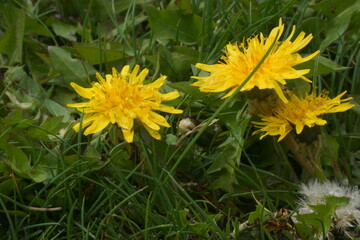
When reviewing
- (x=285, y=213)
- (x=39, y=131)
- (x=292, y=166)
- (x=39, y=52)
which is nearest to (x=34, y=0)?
(x=39, y=52)

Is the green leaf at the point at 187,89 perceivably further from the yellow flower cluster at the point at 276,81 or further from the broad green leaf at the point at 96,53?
the broad green leaf at the point at 96,53

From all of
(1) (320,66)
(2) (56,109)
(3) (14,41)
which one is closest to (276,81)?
(1) (320,66)

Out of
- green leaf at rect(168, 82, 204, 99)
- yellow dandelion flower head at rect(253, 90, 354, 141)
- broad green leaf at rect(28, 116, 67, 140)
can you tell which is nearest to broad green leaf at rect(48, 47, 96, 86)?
broad green leaf at rect(28, 116, 67, 140)

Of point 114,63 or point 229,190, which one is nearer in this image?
point 229,190

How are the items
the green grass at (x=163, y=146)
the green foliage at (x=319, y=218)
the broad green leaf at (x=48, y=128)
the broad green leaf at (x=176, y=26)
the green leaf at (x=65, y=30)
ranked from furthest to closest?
1. the green leaf at (x=65, y=30)
2. the broad green leaf at (x=176, y=26)
3. the broad green leaf at (x=48, y=128)
4. the green grass at (x=163, y=146)
5. the green foliage at (x=319, y=218)

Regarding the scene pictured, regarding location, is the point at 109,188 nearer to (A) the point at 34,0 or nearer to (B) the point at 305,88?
(B) the point at 305,88

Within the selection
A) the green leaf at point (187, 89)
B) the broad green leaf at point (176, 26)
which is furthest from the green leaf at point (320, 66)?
the broad green leaf at point (176, 26)
